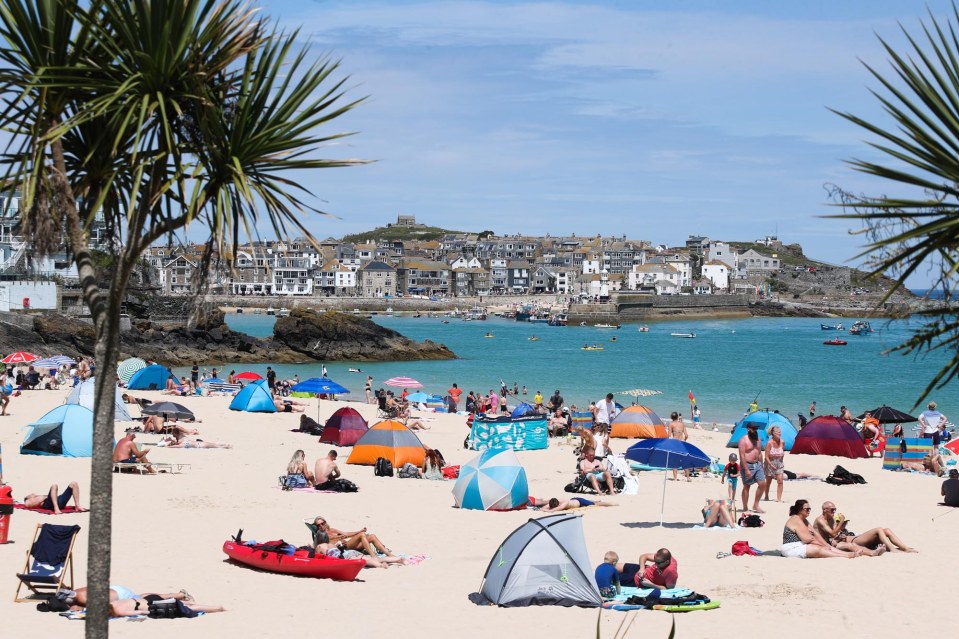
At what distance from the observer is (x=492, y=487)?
661 inches

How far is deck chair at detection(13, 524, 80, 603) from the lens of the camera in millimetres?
10477

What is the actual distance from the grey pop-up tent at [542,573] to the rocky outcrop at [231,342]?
44528mm

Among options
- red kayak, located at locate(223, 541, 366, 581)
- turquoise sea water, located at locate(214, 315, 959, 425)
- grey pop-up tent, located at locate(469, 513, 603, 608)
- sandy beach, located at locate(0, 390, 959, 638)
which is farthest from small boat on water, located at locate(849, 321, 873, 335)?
red kayak, located at locate(223, 541, 366, 581)

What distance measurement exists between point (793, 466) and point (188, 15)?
20.9 m

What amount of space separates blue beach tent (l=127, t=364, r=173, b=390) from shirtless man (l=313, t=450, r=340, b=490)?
2224 centimetres

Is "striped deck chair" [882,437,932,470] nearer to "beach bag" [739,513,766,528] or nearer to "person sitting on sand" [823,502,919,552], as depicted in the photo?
"beach bag" [739,513,766,528]

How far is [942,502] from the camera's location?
1820cm

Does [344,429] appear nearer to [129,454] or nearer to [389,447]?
[389,447]

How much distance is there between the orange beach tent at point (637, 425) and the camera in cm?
2788

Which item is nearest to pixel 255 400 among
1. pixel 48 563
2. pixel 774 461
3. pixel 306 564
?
pixel 774 461

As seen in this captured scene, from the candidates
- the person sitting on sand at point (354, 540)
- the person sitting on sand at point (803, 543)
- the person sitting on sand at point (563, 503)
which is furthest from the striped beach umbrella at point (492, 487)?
the person sitting on sand at point (803, 543)

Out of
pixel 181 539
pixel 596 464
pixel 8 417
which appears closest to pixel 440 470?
pixel 596 464

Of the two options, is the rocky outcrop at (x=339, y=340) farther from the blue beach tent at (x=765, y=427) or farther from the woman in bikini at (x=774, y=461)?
the woman in bikini at (x=774, y=461)

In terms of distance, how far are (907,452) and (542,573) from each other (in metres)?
14.6
